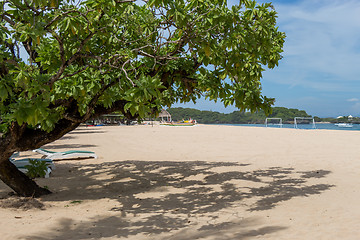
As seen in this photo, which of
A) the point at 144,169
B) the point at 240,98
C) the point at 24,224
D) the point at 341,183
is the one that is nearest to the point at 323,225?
the point at 240,98

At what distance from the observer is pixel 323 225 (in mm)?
5859

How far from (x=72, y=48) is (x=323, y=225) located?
5.64 m

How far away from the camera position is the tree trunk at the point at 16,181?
26.1 feet

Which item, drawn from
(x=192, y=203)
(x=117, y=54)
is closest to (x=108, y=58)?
(x=117, y=54)

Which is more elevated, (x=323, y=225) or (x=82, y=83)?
(x=82, y=83)

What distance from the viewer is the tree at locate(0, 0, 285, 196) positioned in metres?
4.62

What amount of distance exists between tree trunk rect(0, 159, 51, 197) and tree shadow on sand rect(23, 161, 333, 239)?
1.81ft

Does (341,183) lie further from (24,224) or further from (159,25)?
(24,224)

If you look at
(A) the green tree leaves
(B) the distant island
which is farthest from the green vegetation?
(A) the green tree leaves

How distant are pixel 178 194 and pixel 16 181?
4092 millimetres

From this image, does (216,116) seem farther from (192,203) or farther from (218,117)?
(192,203)

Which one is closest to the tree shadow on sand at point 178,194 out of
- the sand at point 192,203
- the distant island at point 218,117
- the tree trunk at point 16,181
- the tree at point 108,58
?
the sand at point 192,203

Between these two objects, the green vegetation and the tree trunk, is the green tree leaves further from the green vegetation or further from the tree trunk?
the green vegetation

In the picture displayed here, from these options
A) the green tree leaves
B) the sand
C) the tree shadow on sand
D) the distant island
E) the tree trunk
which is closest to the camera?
the green tree leaves
